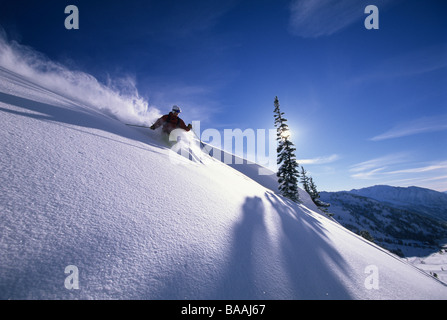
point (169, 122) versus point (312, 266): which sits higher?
point (169, 122)

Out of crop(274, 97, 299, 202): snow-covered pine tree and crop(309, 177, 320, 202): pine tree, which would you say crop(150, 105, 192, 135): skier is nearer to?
crop(274, 97, 299, 202): snow-covered pine tree

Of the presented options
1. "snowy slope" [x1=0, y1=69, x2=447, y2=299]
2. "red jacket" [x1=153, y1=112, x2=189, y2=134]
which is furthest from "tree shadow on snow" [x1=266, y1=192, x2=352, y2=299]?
"red jacket" [x1=153, y1=112, x2=189, y2=134]

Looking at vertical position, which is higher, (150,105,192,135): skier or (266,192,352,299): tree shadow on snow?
(150,105,192,135): skier

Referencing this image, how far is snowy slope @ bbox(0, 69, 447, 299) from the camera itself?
1505mm

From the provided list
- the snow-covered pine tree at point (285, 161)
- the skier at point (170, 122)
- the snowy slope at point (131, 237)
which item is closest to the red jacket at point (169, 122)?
the skier at point (170, 122)

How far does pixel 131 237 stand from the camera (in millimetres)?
1998

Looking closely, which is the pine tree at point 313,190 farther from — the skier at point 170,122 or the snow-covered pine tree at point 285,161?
the skier at point 170,122

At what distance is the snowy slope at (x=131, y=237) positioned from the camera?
150cm

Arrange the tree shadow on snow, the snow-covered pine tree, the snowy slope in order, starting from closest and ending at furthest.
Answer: the snowy slope
the tree shadow on snow
the snow-covered pine tree

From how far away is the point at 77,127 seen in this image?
13.7 feet

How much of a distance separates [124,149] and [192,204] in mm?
2580

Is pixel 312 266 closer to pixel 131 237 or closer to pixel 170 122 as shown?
pixel 131 237

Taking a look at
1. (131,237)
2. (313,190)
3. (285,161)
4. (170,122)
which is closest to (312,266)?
(131,237)
